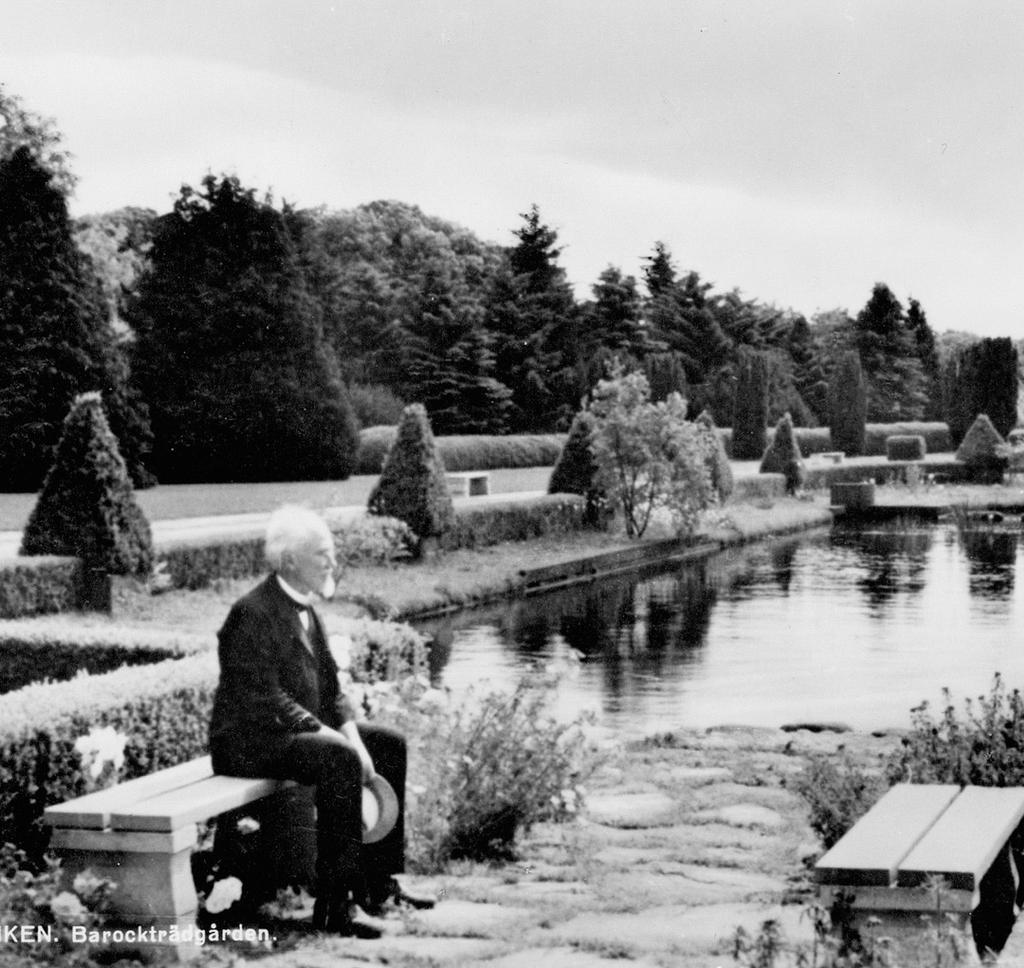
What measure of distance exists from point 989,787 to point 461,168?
92.1 ft

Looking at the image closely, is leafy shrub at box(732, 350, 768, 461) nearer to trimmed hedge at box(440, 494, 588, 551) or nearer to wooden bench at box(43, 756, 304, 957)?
trimmed hedge at box(440, 494, 588, 551)

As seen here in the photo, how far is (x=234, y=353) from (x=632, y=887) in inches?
975

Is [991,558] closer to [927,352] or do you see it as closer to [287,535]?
[287,535]

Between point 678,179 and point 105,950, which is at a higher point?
point 678,179

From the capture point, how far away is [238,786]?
445cm

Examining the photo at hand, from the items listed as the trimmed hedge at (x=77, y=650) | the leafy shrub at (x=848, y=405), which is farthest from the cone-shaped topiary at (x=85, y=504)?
the leafy shrub at (x=848, y=405)

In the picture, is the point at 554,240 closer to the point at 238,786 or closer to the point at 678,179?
the point at 678,179

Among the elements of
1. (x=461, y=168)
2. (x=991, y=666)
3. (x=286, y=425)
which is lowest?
(x=991, y=666)

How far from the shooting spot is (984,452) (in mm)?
41281

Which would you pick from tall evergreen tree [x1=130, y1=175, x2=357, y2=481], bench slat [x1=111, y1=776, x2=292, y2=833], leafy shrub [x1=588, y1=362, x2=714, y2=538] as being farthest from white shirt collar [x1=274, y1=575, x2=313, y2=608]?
tall evergreen tree [x1=130, y1=175, x2=357, y2=481]

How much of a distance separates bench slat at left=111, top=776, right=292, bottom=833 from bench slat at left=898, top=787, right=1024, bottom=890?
70.8 inches

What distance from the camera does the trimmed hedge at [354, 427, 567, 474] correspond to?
3703cm

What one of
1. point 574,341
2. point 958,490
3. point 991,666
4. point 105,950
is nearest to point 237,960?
point 105,950

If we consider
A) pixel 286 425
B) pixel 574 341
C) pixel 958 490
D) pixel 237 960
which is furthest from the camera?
pixel 574 341
